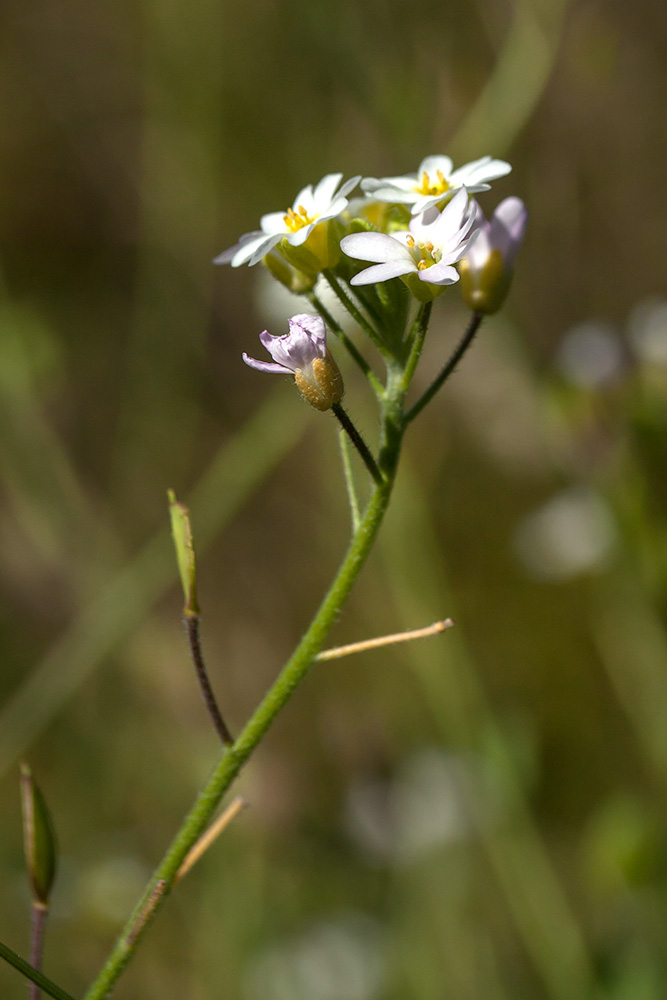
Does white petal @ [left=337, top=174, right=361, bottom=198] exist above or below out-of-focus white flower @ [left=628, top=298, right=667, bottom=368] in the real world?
above

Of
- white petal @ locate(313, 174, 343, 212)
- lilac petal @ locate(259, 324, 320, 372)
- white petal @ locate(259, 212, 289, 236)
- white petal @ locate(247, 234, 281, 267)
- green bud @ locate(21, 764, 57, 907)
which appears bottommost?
green bud @ locate(21, 764, 57, 907)

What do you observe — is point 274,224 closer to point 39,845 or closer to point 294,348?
point 294,348

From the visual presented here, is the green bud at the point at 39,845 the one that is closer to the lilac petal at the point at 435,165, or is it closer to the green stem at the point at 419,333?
the green stem at the point at 419,333

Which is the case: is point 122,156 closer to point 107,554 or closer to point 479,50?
point 479,50

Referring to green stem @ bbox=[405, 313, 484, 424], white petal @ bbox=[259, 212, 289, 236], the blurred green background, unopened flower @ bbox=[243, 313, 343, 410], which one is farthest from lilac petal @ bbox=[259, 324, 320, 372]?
the blurred green background

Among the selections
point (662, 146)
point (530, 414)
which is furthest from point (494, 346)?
point (662, 146)

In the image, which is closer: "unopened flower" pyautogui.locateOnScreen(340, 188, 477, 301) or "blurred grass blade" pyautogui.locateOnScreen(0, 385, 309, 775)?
"unopened flower" pyautogui.locateOnScreen(340, 188, 477, 301)

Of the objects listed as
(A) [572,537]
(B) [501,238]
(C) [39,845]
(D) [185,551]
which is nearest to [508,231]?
(B) [501,238]

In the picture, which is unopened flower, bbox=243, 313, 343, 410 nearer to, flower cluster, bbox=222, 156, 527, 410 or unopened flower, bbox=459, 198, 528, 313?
flower cluster, bbox=222, 156, 527, 410
